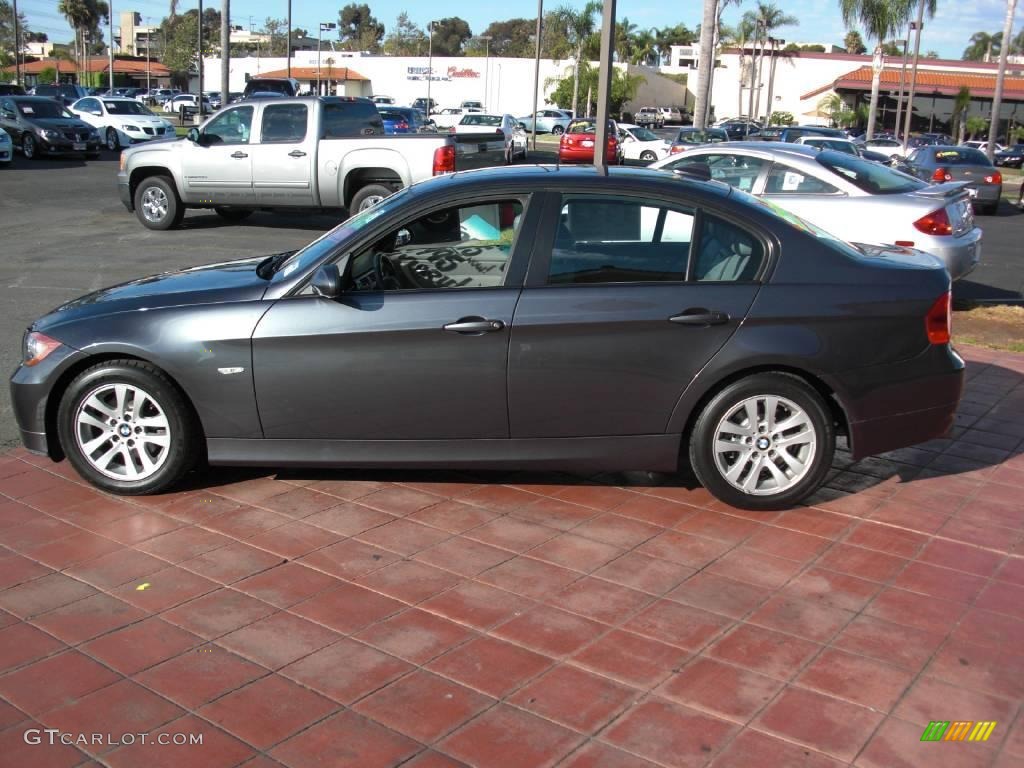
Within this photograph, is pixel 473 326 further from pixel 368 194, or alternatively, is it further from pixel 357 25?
pixel 357 25

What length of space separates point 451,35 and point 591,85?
7744 cm

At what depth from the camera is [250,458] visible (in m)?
5.19

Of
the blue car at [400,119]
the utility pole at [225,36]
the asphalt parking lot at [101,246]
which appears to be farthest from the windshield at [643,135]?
the asphalt parking lot at [101,246]

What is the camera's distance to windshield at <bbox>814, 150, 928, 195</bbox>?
402 inches

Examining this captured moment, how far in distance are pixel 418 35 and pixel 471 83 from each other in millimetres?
53317

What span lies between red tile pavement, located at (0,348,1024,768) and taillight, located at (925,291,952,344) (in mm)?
864

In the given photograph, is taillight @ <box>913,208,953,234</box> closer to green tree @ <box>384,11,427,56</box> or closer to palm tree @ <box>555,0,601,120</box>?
palm tree @ <box>555,0,601,120</box>

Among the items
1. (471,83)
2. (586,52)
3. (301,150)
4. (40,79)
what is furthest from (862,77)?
(40,79)

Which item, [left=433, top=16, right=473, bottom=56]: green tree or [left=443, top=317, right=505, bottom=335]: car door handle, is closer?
[left=443, top=317, right=505, bottom=335]: car door handle

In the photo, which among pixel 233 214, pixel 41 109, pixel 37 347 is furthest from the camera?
pixel 41 109

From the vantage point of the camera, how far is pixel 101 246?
45.9 feet

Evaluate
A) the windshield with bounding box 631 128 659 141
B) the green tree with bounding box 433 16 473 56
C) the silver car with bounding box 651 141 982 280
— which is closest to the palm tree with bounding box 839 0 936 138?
the windshield with bounding box 631 128 659 141

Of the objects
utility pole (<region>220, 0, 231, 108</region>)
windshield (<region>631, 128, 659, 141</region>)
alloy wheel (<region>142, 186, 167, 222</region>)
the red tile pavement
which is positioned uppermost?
utility pole (<region>220, 0, 231, 108</region>)

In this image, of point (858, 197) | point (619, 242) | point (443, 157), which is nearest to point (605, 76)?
point (858, 197)
